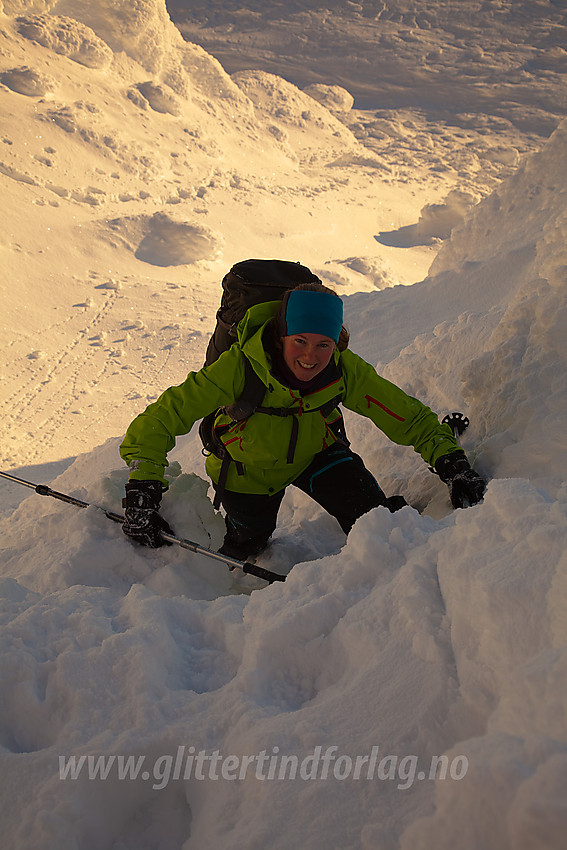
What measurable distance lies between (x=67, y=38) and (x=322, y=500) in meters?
21.0

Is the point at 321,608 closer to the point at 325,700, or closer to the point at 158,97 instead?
the point at 325,700

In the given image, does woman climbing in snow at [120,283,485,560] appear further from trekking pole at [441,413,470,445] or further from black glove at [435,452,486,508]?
trekking pole at [441,413,470,445]

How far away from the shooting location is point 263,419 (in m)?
2.42

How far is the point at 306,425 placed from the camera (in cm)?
250

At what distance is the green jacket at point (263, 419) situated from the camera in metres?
2.23

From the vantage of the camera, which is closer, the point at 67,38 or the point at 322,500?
the point at 322,500

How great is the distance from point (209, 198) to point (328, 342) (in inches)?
621

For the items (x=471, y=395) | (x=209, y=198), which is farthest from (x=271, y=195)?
(x=471, y=395)

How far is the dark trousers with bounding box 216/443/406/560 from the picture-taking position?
2623 mm

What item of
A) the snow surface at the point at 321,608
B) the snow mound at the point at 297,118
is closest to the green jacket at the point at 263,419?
the snow surface at the point at 321,608

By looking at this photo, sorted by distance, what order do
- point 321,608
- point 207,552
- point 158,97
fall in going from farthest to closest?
point 158,97
point 207,552
point 321,608

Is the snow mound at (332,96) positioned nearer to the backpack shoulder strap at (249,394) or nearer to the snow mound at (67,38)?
the snow mound at (67,38)

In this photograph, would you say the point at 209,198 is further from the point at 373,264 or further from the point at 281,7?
the point at 281,7

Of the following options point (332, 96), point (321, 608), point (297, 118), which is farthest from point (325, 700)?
point (332, 96)
